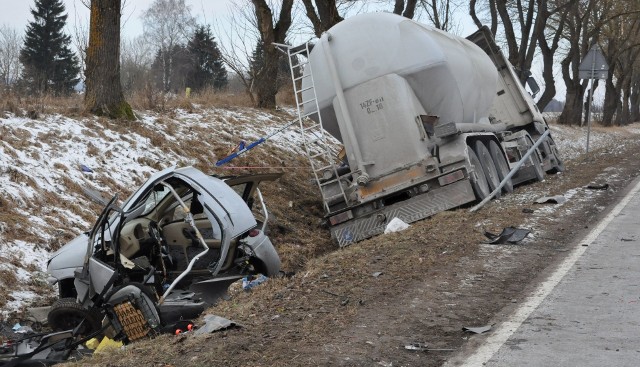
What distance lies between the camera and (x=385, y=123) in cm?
1312

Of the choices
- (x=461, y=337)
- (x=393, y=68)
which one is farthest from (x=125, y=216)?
(x=393, y=68)

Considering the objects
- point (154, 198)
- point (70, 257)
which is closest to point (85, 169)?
point (154, 198)

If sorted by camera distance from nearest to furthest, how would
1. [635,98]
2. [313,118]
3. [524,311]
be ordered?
[524,311] < [313,118] < [635,98]

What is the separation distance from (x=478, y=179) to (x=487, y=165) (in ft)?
4.42

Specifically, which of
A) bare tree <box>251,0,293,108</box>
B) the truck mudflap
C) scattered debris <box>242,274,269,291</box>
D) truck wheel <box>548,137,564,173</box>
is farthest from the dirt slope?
bare tree <box>251,0,293,108</box>

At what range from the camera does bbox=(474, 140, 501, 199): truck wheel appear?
47.0 ft

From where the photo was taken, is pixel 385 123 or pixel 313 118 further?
pixel 313 118

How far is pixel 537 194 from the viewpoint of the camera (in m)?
14.5

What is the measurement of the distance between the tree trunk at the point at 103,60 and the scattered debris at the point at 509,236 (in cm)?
848

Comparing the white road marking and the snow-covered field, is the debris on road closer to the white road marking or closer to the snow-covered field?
the white road marking

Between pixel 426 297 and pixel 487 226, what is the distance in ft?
13.1

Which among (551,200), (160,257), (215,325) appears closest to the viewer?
(215,325)

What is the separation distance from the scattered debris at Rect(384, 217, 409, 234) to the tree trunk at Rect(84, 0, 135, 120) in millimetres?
6277

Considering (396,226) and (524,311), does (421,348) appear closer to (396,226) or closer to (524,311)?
(524,311)
